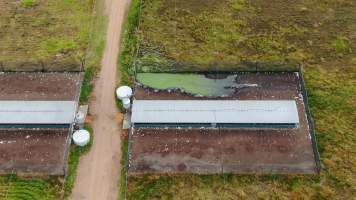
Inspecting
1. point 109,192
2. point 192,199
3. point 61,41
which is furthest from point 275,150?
point 61,41

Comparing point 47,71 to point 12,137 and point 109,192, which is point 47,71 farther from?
point 109,192

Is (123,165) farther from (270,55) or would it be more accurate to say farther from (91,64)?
(270,55)

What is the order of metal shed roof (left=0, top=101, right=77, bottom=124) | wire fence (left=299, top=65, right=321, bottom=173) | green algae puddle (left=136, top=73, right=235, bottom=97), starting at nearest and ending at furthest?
wire fence (left=299, top=65, right=321, bottom=173), metal shed roof (left=0, top=101, right=77, bottom=124), green algae puddle (left=136, top=73, right=235, bottom=97)

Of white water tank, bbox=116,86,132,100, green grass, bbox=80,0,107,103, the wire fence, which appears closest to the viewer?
the wire fence

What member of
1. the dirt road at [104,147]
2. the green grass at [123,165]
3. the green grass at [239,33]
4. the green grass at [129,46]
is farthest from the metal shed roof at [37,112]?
the green grass at [239,33]

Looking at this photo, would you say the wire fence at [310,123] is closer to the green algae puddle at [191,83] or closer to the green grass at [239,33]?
the green grass at [239,33]

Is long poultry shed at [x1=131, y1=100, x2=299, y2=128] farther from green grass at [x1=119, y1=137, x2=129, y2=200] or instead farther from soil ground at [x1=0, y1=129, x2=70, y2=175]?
soil ground at [x1=0, y1=129, x2=70, y2=175]

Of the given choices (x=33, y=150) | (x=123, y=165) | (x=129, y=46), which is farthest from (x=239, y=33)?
(x=33, y=150)

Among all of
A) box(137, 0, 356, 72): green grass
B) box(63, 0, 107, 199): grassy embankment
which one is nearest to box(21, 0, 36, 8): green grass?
box(63, 0, 107, 199): grassy embankment

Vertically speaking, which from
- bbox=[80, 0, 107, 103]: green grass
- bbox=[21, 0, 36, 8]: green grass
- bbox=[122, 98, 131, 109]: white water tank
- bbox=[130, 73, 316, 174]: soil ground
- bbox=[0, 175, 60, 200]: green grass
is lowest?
bbox=[0, 175, 60, 200]: green grass
